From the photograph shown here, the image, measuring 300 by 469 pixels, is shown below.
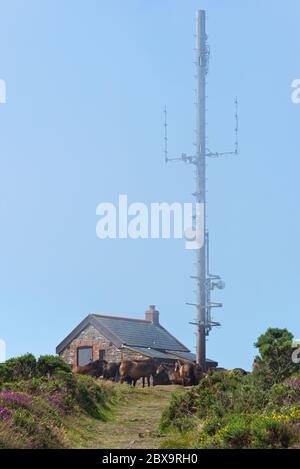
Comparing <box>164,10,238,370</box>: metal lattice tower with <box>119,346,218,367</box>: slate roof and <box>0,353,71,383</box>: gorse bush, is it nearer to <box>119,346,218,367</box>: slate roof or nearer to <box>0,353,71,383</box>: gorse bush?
<box>119,346,218,367</box>: slate roof

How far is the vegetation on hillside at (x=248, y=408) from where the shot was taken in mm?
14242

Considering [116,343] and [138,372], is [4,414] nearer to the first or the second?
[138,372]

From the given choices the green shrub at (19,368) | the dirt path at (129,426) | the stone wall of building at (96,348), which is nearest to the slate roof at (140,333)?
the stone wall of building at (96,348)

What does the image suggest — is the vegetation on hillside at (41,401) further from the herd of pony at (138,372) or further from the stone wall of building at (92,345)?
the stone wall of building at (92,345)

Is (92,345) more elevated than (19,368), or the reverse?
(19,368)

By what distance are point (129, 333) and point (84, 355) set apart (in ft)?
11.2

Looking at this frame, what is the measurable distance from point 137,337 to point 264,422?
114 ft

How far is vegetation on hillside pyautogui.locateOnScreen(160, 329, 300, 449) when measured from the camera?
46.7 feet

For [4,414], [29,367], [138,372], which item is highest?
[4,414]

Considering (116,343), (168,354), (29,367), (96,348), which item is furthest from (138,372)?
(29,367)

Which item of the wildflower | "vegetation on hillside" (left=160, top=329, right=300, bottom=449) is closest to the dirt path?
"vegetation on hillside" (left=160, top=329, right=300, bottom=449)

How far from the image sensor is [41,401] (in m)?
20.7

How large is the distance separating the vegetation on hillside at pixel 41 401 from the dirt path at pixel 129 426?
2.00 feet
